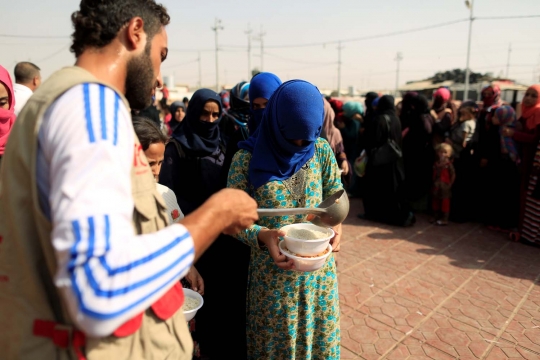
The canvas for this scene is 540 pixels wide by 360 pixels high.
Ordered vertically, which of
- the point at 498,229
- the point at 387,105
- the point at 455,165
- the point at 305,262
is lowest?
the point at 498,229

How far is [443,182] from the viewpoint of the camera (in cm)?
618

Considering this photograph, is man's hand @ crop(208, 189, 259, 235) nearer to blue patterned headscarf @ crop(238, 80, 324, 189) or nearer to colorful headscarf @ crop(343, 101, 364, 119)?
blue patterned headscarf @ crop(238, 80, 324, 189)

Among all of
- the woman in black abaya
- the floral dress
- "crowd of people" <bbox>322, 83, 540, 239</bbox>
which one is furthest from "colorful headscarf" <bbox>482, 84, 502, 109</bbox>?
the floral dress

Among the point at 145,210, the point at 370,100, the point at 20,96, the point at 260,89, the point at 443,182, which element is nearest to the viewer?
the point at 145,210

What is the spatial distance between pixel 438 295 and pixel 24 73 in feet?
18.8

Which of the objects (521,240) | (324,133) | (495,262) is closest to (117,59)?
(324,133)

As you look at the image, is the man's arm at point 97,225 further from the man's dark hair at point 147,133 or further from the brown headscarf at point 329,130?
the brown headscarf at point 329,130

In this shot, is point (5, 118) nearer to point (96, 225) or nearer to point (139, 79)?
point (139, 79)

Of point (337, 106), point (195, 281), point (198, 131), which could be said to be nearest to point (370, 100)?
point (337, 106)

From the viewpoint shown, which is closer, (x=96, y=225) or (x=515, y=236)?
(x=96, y=225)

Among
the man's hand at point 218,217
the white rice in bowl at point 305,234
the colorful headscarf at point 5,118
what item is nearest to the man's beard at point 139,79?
the man's hand at point 218,217

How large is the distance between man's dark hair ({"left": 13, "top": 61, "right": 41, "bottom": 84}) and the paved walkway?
15.5 ft

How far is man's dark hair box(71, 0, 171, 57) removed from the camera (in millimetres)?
1052

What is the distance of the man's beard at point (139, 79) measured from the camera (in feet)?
3.56
